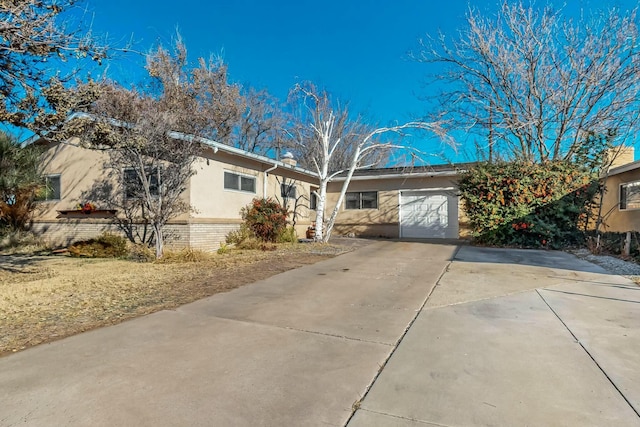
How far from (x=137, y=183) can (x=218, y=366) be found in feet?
28.4

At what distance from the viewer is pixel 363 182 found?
17.9 metres

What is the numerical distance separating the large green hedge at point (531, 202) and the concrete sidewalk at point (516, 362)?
6.69 metres

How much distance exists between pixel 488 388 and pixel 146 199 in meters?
9.06

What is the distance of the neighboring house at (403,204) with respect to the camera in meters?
16.4

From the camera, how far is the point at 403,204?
1723cm

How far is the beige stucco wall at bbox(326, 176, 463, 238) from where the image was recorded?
16.8 meters

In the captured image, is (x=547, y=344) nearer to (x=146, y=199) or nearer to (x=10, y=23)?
(x=10, y=23)

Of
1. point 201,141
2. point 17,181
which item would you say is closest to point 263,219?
point 201,141

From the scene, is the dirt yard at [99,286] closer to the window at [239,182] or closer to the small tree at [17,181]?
the small tree at [17,181]

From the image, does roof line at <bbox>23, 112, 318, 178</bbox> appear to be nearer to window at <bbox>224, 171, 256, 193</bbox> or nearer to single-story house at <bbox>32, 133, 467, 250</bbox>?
single-story house at <bbox>32, 133, 467, 250</bbox>

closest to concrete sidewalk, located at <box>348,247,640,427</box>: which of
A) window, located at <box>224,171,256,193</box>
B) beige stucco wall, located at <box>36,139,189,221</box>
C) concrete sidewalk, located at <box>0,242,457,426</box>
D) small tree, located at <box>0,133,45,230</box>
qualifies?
concrete sidewalk, located at <box>0,242,457,426</box>

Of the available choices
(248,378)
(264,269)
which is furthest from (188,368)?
(264,269)

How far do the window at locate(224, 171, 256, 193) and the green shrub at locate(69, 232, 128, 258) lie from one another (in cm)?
359

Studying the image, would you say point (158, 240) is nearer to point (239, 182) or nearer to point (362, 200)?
point (239, 182)
